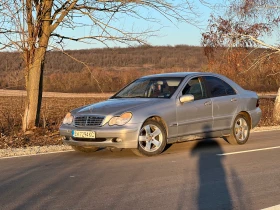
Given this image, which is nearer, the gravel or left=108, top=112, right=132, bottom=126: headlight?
left=108, top=112, right=132, bottom=126: headlight

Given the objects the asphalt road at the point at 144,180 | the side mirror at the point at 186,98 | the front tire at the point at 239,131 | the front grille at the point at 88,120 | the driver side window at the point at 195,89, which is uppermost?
the driver side window at the point at 195,89

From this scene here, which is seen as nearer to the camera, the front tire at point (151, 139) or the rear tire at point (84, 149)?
the front tire at point (151, 139)

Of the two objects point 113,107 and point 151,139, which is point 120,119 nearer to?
point 113,107

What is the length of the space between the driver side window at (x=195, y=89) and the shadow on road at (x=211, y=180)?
1076mm

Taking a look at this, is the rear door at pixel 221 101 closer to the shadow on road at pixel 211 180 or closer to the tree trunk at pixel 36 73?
the shadow on road at pixel 211 180

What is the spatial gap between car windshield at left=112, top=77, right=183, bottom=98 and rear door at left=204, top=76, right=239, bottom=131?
34.0 inches

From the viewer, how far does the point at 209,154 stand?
1052 centimetres

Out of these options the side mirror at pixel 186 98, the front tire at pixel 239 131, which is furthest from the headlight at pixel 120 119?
the front tire at pixel 239 131

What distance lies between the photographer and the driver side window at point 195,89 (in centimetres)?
1118

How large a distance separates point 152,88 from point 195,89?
864 millimetres

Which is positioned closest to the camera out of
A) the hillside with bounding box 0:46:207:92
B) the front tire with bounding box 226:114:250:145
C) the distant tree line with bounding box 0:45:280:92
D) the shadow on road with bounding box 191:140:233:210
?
the shadow on road with bounding box 191:140:233:210

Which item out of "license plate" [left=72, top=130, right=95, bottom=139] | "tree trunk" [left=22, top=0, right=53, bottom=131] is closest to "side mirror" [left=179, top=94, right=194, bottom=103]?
"license plate" [left=72, top=130, right=95, bottom=139]

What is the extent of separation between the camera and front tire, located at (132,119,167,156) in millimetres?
10084

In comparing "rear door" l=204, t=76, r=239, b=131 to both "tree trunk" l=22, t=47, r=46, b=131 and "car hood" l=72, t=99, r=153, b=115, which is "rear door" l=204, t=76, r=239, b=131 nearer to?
"car hood" l=72, t=99, r=153, b=115
